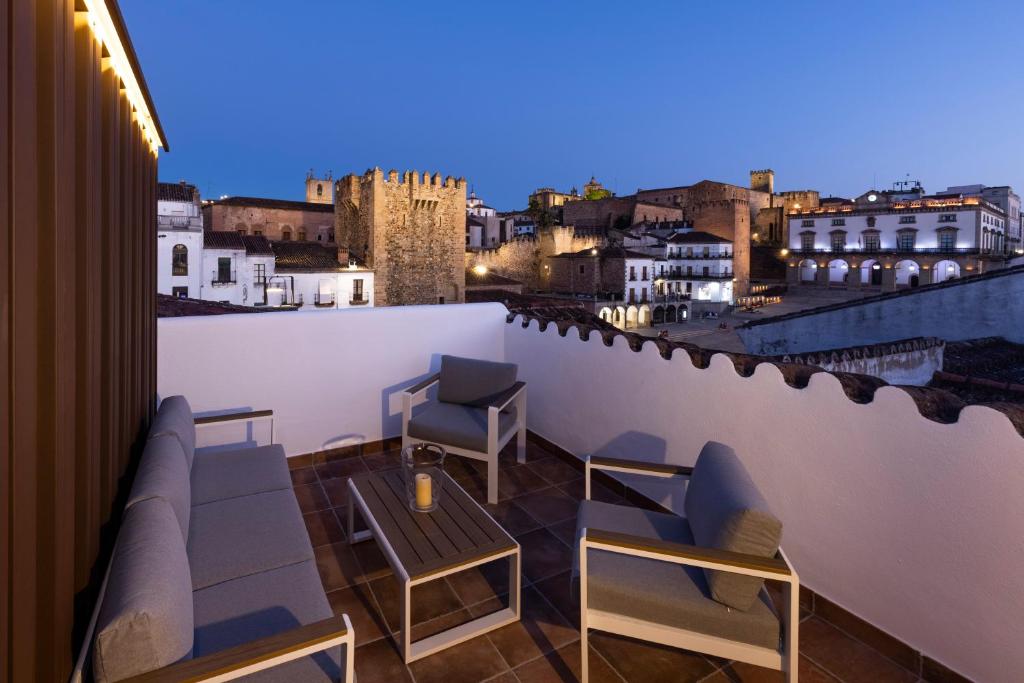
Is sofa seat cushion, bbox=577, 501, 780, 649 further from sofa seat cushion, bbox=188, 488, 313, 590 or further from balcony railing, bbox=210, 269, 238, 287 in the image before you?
balcony railing, bbox=210, 269, 238, 287

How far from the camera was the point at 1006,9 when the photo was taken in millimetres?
44375

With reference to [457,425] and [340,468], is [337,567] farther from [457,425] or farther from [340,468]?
[340,468]

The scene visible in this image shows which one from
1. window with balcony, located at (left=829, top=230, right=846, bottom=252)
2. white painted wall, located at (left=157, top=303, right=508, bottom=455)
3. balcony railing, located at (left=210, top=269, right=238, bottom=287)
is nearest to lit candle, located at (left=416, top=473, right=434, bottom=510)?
white painted wall, located at (left=157, top=303, right=508, bottom=455)

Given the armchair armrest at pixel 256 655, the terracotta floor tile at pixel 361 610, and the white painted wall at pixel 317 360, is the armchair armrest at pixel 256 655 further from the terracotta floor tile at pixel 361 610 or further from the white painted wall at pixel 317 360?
the white painted wall at pixel 317 360

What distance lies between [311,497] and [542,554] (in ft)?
5.33

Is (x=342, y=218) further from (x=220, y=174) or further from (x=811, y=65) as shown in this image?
(x=220, y=174)

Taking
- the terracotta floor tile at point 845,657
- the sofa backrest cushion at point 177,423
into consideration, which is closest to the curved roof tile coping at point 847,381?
the terracotta floor tile at point 845,657

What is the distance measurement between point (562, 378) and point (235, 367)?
2.39m

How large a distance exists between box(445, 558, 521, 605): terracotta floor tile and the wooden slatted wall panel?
1.41m

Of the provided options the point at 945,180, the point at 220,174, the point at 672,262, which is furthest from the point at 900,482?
the point at 945,180

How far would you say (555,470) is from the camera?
3.99m

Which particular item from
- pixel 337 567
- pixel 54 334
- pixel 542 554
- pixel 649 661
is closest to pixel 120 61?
pixel 54 334

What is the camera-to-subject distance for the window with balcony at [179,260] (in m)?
18.6

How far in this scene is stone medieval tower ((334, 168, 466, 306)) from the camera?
22.5 metres
